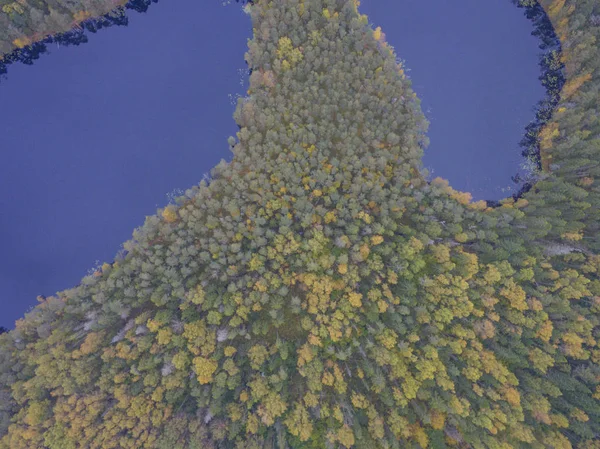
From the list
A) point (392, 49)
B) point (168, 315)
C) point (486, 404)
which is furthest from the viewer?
point (392, 49)

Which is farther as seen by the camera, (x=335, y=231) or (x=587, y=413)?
(x=335, y=231)

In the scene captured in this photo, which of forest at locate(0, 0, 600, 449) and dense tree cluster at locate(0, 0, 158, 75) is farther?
dense tree cluster at locate(0, 0, 158, 75)

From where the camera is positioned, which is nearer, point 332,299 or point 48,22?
point 332,299

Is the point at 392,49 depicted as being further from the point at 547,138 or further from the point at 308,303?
the point at 308,303

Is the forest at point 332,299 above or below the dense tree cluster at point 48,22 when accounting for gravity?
below

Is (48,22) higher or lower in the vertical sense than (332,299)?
higher

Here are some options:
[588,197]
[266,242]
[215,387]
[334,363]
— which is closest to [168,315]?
[215,387]

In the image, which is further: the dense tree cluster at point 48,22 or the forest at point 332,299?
the dense tree cluster at point 48,22

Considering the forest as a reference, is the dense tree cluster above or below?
above
